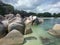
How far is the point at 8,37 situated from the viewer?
10.2m

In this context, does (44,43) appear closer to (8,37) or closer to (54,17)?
(8,37)

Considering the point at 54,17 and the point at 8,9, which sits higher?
the point at 8,9

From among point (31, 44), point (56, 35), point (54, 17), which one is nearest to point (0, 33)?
point (31, 44)

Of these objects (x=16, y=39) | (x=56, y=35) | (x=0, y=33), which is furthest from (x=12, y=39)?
(x=56, y=35)

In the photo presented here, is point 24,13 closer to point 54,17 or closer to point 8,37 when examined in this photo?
point 54,17

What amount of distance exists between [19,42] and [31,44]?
2.59 feet

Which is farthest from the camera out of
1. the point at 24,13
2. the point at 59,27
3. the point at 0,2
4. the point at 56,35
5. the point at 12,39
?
the point at 24,13

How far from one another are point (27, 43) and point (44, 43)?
1143 mm

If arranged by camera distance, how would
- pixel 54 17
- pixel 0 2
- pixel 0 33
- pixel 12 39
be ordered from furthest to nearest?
1. pixel 54 17
2. pixel 0 2
3. pixel 0 33
4. pixel 12 39

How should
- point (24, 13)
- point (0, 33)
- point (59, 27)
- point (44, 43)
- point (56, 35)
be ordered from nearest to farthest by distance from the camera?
point (44, 43)
point (0, 33)
point (56, 35)
point (59, 27)
point (24, 13)

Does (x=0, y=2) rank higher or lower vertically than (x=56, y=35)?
higher

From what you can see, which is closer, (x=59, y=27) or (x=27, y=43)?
(x=27, y=43)

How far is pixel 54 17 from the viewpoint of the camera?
54.5 metres

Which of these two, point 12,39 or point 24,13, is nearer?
point 12,39
